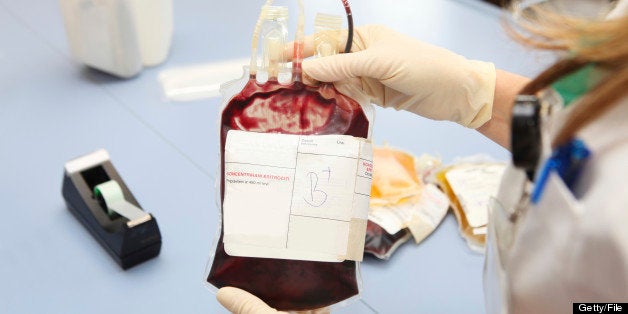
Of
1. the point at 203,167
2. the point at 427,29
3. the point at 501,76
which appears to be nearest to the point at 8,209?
the point at 203,167

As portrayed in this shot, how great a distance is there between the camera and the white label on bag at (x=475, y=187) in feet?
3.36

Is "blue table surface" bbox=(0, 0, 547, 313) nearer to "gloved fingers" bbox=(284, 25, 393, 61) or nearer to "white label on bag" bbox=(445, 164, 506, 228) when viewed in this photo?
"white label on bag" bbox=(445, 164, 506, 228)

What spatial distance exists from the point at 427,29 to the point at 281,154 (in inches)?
36.2

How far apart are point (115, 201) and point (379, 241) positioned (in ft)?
1.35

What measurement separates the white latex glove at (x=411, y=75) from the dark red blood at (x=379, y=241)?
20cm

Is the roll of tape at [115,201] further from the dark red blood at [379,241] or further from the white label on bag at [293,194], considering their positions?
the dark red blood at [379,241]

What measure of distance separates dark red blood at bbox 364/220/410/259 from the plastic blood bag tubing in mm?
202

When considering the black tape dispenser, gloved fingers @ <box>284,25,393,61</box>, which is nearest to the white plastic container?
the black tape dispenser

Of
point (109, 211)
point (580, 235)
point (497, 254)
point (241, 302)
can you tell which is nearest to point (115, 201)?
point (109, 211)

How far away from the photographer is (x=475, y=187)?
1.07 m

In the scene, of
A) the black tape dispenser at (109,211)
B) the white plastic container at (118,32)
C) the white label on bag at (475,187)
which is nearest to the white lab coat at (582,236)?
the white label on bag at (475,187)

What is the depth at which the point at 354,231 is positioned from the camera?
0.75 m

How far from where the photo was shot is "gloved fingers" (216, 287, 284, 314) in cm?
73

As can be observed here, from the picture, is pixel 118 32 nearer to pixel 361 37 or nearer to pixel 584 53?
pixel 361 37
